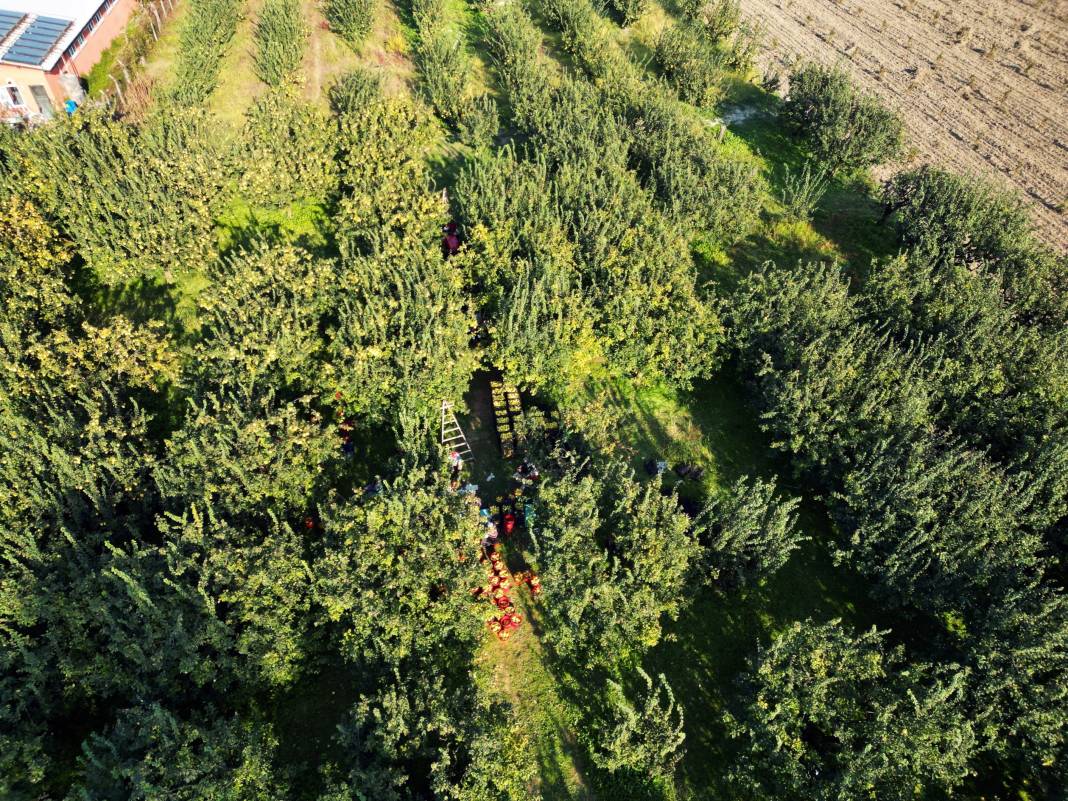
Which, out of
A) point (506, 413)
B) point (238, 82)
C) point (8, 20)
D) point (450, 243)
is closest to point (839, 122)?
point (450, 243)

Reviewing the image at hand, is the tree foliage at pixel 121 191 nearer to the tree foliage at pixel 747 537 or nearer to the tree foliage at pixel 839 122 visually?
the tree foliage at pixel 747 537

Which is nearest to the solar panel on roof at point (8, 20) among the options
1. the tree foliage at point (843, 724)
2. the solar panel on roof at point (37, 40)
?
the solar panel on roof at point (37, 40)

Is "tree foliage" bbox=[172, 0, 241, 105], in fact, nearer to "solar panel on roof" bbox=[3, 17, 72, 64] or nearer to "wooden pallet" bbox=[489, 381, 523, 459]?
"solar panel on roof" bbox=[3, 17, 72, 64]

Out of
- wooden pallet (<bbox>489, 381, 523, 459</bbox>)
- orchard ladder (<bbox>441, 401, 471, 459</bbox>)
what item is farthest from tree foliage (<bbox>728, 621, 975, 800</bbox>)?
orchard ladder (<bbox>441, 401, 471, 459</bbox>)

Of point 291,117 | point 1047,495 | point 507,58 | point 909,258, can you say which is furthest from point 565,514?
point 507,58

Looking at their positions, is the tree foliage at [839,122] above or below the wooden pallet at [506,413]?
above

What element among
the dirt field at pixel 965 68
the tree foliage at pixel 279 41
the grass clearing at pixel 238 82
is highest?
the dirt field at pixel 965 68

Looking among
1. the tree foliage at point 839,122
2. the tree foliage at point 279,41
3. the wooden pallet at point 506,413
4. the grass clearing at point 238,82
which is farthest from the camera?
the tree foliage at point 839,122

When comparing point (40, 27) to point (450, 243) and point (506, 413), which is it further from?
point (506, 413)
